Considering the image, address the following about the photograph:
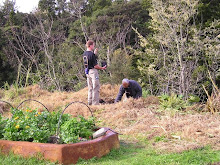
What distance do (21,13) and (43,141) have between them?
18188mm

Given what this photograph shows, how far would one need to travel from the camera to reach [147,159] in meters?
3.87

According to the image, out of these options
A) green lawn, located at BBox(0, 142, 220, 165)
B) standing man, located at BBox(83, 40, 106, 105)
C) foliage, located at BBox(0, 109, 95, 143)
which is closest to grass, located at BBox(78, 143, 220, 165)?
green lawn, located at BBox(0, 142, 220, 165)

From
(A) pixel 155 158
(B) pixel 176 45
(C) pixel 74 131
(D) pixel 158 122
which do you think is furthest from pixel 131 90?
(B) pixel 176 45

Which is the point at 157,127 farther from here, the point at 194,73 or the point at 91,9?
the point at 91,9

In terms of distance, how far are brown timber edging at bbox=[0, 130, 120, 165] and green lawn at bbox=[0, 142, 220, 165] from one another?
0.08 m

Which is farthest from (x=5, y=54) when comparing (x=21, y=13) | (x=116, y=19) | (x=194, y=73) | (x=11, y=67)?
(x=194, y=73)

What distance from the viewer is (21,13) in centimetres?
2041

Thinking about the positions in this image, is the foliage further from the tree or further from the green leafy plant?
the tree

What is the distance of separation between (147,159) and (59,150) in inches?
48.1

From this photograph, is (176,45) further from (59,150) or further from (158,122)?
(59,150)

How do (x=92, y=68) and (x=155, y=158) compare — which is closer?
(x=155, y=158)

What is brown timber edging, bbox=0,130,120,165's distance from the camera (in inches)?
151

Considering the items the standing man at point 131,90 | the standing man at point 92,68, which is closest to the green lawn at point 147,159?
the standing man at point 92,68

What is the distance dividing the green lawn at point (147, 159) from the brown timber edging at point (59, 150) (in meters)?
0.08
